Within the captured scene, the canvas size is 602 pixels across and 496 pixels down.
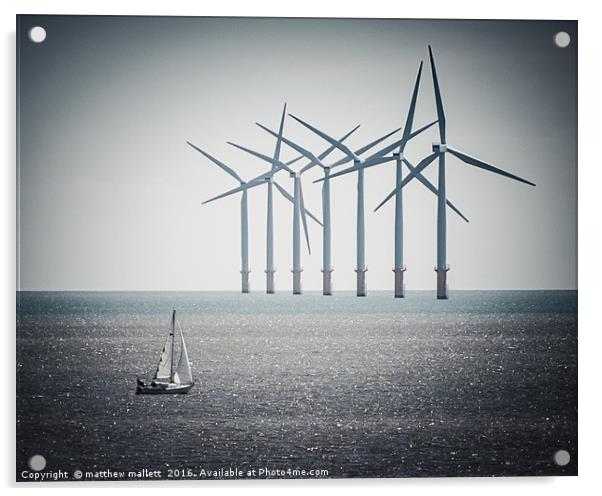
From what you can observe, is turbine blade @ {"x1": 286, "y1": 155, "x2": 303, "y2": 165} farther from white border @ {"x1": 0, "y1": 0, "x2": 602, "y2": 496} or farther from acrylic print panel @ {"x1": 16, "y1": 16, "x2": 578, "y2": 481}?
white border @ {"x1": 0, "y1": 0, "x2": 602, "y2": 496}

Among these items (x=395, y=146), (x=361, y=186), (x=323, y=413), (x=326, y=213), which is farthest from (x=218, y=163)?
(x=323, y=413)

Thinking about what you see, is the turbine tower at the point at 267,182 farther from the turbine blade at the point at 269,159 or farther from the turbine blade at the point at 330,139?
the turbine blade at the point at 330,139

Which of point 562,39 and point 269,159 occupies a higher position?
point 562,39

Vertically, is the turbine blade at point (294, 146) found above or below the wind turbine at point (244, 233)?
above

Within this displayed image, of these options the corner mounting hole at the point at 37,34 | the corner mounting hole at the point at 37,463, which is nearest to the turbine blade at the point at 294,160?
the corner mounting hole at the point at 37,34
